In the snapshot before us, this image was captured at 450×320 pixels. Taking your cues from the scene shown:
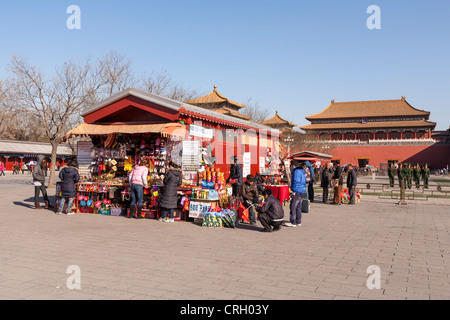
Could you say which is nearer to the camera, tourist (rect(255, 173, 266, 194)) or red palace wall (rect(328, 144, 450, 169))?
tourist (rect(255, 173, 266, 194))

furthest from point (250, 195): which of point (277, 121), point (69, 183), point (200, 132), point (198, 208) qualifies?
point (277, 121)

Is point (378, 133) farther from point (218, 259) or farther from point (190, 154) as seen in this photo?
point (218, 259)

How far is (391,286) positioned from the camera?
15.7ft

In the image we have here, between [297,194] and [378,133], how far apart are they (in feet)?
176

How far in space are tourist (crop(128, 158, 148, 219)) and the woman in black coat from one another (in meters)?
1.94

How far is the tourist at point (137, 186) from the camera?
1023 cm

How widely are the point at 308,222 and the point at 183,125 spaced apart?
460cm

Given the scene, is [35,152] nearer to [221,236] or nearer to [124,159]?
[124,159]

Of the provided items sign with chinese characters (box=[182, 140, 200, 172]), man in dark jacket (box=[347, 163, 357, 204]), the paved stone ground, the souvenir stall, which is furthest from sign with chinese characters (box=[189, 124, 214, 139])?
man in dark jacket (box=[347, 163, 357, 204])

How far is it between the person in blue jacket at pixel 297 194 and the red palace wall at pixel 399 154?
46701mm

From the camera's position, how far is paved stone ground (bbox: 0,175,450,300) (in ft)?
14.9

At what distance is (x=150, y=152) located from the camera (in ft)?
37.6

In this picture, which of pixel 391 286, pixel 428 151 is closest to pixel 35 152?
pixel 391 286

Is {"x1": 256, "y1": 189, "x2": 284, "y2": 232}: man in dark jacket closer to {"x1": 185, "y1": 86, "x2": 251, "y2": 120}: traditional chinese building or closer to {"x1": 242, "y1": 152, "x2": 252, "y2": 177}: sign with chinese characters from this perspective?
{"x1": 242, "y1": 152, "x2": 252, "y2": 177}: sign with chinese characters
